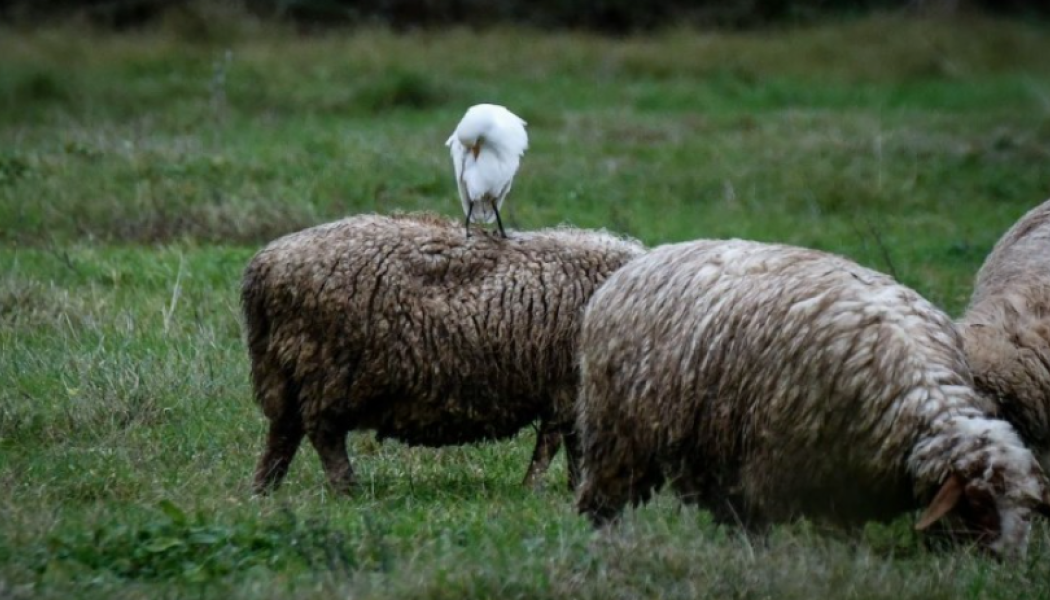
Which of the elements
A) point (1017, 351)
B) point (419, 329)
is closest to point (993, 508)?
point (1017, 351)

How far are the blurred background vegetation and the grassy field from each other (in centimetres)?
177

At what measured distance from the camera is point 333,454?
7.59 metres

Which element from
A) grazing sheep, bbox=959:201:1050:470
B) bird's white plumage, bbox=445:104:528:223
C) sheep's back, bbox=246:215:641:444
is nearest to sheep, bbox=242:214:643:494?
sheep's back, bbox=246:215:641:444

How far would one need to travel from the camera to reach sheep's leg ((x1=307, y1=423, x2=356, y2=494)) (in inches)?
297

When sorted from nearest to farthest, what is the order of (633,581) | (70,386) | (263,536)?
(633,581)
(263,536)
(70,386)

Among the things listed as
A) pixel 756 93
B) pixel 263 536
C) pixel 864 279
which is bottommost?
pixel 756 93

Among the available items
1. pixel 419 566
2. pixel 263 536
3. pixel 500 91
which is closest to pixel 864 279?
pixel 419 566

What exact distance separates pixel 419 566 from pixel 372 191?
8.60 meters

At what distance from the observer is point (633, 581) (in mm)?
5656

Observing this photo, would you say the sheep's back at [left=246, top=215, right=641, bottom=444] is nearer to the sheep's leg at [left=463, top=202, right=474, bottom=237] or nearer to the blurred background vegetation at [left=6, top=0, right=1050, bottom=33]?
the sheep's leg at [left=463, top=202, right=474, bottom=237]

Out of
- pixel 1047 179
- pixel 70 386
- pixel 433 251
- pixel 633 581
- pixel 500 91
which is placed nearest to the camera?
pixel 633 581

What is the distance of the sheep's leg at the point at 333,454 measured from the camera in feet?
24.8

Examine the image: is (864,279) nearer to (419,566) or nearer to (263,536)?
(419,566)

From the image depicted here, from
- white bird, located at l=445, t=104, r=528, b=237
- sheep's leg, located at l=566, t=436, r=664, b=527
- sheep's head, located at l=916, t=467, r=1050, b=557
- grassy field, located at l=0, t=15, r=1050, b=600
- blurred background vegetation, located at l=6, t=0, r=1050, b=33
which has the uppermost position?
white bird, located at l=445, t=104, r=528, b=237
